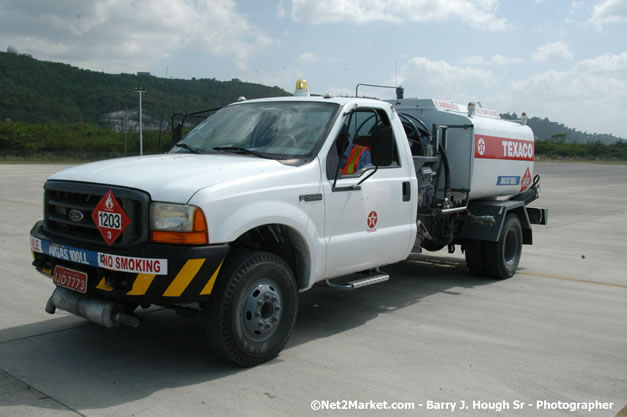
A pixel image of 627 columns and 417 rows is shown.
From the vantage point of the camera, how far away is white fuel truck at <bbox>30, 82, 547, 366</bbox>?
4.30 m

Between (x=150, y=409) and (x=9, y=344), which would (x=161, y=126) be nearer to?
(x=9, y=344)

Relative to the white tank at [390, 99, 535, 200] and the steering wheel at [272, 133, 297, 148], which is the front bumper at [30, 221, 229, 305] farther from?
the white tank at [390, 99, 535, 200]

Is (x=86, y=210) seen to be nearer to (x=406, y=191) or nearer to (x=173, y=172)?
(x=173, y=172)

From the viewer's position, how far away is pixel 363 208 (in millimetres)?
5734

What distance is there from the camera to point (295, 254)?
5297 millimetres

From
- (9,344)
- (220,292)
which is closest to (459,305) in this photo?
(220,292)

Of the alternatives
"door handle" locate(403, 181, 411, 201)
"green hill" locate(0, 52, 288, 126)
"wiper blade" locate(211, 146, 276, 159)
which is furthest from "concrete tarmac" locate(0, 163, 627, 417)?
"green hill" locate(0, 52, 288, 126)

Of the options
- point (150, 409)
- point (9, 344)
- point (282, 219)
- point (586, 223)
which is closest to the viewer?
point (150, 409)

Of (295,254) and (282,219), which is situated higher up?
(282,219)

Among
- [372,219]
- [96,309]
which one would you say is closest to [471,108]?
[372,219]

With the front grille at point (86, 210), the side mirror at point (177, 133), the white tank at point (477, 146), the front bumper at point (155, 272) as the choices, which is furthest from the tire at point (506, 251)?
the front grille at point (86, 210)

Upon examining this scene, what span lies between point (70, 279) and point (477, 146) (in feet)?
16.6

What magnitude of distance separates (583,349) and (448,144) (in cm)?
318

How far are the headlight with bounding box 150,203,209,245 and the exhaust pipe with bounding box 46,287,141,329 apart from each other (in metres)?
0.67
